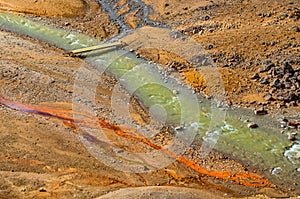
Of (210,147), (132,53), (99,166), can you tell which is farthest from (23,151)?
(132,53)

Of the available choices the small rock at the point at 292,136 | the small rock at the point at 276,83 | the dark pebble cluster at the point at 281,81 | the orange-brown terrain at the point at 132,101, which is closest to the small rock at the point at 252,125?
the orange-brown terrain at the point at 132,101

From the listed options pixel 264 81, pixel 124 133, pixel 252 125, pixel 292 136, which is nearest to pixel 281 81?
pixel 264 81

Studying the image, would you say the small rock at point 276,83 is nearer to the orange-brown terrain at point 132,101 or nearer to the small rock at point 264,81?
the orange-brown terrain at point 132,101

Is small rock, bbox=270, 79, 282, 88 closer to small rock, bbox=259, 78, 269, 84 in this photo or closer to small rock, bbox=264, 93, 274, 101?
small rock, bbox=259, 78, 269, 84

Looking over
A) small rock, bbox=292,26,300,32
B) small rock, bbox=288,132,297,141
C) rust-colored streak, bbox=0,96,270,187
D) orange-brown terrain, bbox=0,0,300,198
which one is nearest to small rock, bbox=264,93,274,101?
orange-brown terrain, bbox=0,0,300,198

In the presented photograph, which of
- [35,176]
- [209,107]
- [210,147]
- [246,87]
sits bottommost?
[35,176]

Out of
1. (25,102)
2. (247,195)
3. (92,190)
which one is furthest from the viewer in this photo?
(25,102)

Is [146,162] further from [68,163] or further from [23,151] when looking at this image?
[23,151]
